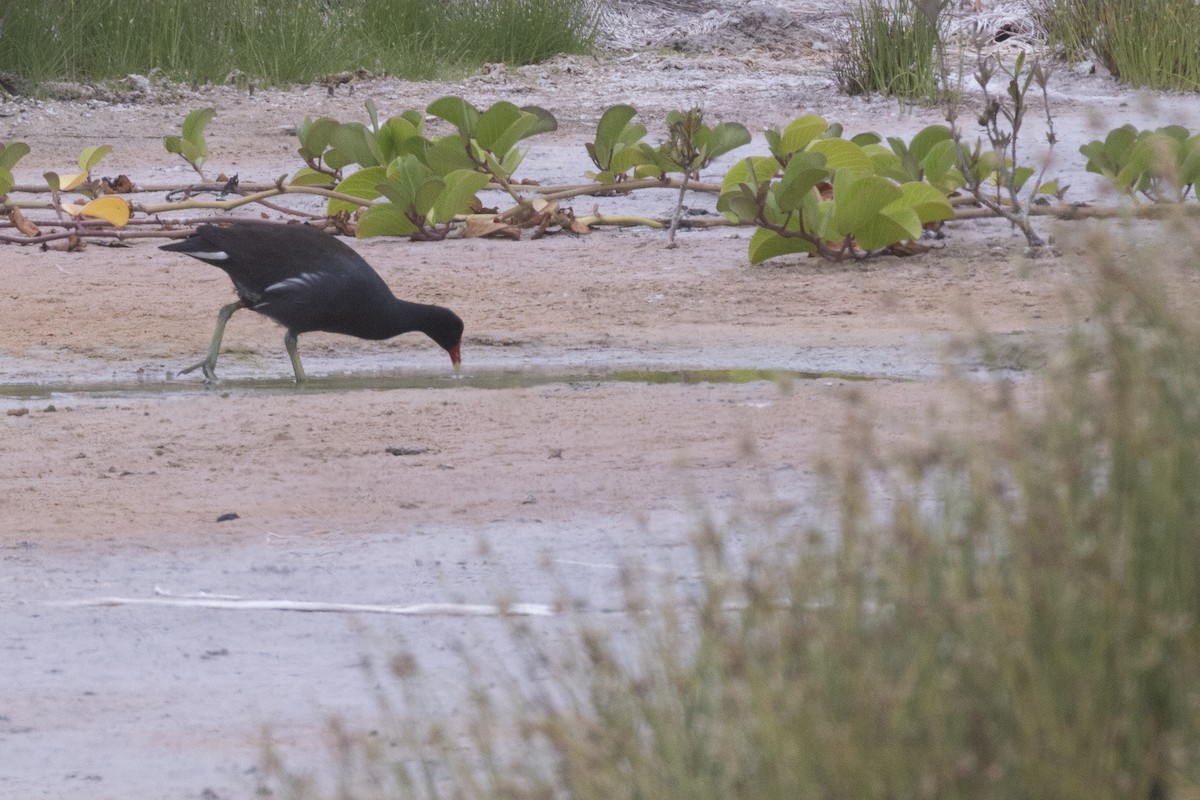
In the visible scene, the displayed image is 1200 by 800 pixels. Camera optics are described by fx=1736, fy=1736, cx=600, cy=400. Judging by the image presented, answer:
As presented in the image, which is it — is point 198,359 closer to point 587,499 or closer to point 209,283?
point 209,283

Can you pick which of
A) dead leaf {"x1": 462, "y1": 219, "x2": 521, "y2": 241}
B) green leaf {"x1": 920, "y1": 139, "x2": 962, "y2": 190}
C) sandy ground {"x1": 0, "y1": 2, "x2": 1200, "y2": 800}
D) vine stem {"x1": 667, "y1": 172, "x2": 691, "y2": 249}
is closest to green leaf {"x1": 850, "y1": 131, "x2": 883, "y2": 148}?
green leaf {"x1": 920, "y1": 139, "x2": 962, "y2": 190}

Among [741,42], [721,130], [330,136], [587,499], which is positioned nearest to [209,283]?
[330,136]

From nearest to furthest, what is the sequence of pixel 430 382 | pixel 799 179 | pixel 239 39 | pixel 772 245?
pixel 430 382
pixel 799 179
pixel 772 245
pixel 239 39

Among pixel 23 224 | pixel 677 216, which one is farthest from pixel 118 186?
pixel 677 216

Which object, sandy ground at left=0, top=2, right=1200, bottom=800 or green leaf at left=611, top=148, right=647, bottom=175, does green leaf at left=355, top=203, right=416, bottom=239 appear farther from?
green leaf at left=611, top=148, right=647, bottom=175

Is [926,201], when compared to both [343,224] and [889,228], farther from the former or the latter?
[343,224]

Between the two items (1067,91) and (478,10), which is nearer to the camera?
(1067,91)

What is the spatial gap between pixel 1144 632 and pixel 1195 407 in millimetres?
287

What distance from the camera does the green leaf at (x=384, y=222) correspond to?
7.84 m

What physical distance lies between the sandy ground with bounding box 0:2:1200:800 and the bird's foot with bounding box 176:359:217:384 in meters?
0.08

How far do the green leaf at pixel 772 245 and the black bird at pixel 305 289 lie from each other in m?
1.51

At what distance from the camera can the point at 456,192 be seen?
303 inches

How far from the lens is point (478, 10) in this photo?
1484cm

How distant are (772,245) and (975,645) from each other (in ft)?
18.7
